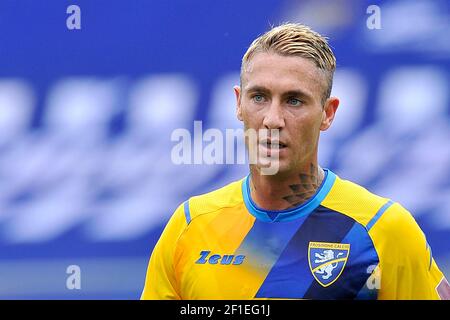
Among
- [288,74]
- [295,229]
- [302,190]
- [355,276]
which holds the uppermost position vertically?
[288,74]

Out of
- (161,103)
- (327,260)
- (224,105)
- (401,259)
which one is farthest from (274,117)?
(161,103)

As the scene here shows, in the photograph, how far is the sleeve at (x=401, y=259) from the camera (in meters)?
2.38

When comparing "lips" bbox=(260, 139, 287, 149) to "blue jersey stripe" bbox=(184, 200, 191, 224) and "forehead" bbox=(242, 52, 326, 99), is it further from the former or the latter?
"blue jersey stripe" bbox=(184, 200, 191, 224)

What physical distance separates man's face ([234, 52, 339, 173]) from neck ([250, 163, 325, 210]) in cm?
3

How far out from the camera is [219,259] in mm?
2498

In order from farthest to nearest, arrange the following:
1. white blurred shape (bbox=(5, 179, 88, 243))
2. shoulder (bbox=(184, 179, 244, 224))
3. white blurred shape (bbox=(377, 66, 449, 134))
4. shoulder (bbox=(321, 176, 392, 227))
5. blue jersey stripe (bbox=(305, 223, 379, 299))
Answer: white blurred shape (bbox=(5, 179, 88, 243)) → white blurred shape (bbox=(377, 66, 449, 134)) → shoulder (bbox=(184, 179, 244, 224)) → shoulder (bbox=(321, 176, 392, 227)) → blue jersey stripe (bbox=(305, 223, 379, 299))

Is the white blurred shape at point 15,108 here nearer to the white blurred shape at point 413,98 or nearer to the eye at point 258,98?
the eye at point 258,98

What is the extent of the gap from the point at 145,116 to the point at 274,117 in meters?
1.25

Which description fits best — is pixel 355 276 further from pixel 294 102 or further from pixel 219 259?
pixel 294 102

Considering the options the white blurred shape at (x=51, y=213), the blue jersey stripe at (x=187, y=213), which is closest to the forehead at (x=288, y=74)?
the blue jersey stripe at (x=187, y=213)

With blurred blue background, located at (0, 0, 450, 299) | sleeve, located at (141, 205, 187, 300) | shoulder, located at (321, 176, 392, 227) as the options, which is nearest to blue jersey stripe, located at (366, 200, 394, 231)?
shoulder, located at (321, 176, 392, 227)

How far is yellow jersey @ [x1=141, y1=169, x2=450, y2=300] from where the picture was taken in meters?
2.39

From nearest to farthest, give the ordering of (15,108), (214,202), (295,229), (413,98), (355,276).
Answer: (355,276), (295,229), (214,202), (413,98), (15,108)
